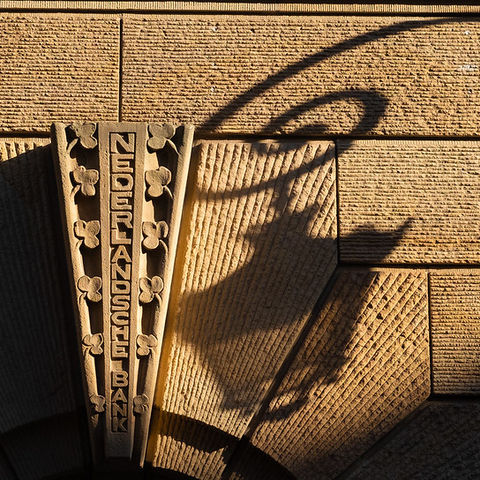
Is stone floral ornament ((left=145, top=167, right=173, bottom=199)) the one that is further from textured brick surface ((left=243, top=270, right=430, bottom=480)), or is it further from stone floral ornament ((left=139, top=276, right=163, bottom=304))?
textured brick surface ((left=243, top=270, right=430, bottom=480))

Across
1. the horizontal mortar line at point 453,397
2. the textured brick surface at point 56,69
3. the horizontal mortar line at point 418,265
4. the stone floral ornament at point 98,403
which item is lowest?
the stone floral ornament at point 98,403

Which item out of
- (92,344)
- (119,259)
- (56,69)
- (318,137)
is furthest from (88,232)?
(318,137)

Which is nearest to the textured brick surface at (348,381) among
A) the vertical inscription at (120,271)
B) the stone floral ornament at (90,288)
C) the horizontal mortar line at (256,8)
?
the vertical inscription at (120,271)

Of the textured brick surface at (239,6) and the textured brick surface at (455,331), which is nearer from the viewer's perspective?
the textured brick surface at (455,331)

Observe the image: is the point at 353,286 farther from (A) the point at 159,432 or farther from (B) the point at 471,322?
(A) the point at 159,432

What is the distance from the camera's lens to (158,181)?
281 cm

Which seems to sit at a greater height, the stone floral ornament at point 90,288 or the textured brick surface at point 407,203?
the textured brick surface at point 407,203

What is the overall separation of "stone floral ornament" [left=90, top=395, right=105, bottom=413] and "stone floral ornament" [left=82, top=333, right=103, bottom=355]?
6.7 inches

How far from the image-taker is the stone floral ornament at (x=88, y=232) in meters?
2.78

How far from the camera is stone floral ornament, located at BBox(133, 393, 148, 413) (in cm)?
278

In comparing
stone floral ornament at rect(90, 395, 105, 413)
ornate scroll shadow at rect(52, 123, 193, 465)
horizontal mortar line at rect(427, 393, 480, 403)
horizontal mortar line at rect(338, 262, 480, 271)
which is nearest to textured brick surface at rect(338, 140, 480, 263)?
horizontal mortar line at rect(338, 262, 480, 271)

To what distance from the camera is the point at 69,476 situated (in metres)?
2.94

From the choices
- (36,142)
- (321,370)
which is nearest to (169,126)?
(36,142)

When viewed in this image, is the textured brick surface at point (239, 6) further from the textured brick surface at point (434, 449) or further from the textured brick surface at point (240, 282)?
the textured brick surface at point (434, 449)
